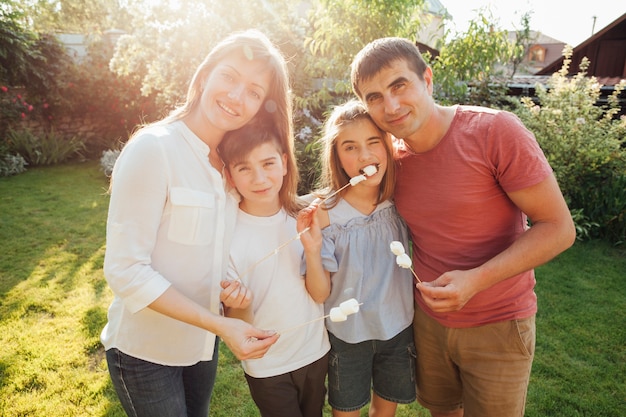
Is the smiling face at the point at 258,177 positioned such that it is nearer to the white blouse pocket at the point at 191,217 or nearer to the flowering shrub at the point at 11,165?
the white blouse pocket at the point at 191,217

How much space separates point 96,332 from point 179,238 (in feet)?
10.0

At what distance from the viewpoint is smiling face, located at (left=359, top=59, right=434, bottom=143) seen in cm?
199

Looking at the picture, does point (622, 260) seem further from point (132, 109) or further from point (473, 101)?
point (132, 109)

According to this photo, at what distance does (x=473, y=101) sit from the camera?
7.96 metres

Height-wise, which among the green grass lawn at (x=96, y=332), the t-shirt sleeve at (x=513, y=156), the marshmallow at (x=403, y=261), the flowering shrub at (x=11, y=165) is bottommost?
the green grass lawn at (x=96, y=332)

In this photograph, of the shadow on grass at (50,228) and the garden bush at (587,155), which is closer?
the shadow on grass at (50,228)

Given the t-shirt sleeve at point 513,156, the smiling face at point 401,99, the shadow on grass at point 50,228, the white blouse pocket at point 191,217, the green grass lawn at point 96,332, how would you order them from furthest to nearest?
the shadow on grass at point 50,228
the green grass lawn at point 96,332
the smiling face at point 401,99
the t-shirt sleeve at point 513,156
the white blouse pocket at point 191,217

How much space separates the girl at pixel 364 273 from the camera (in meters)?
2.14

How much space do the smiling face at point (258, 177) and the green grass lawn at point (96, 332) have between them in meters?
1.91

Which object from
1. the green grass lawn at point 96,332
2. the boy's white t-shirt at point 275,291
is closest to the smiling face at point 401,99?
the boy's white t-shirt at point 275,291

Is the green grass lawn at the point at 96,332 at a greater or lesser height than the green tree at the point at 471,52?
lesser

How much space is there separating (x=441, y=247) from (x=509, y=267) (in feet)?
1.16

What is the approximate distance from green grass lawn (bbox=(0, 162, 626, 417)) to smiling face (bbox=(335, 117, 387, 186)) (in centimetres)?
209

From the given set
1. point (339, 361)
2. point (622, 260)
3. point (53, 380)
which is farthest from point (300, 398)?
point (622, 260)
